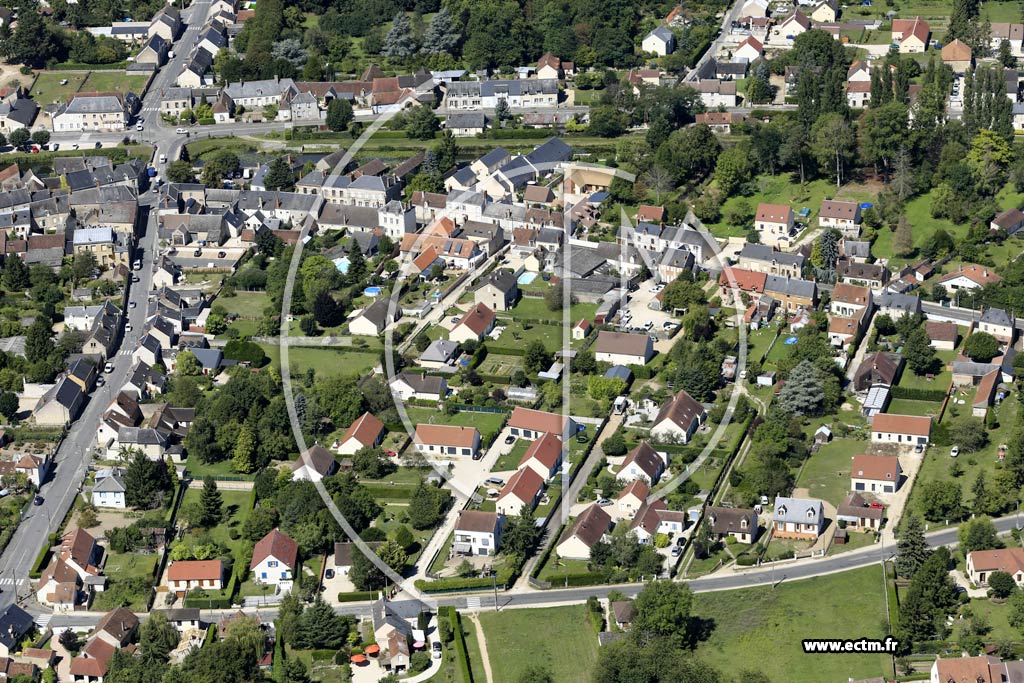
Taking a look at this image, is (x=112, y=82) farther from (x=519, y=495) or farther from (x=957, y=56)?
(x=519, y=495)

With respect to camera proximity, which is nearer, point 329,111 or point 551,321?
point 551,321

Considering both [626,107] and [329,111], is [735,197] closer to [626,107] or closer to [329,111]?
[626,107]

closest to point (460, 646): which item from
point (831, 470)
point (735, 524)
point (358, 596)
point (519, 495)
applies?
point (358, 596)

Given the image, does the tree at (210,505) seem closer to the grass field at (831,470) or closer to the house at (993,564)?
the grass field at (831,470)

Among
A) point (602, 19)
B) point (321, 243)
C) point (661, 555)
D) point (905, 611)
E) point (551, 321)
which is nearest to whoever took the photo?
point (905, 611)

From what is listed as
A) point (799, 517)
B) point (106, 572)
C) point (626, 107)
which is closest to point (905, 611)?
point (799, 517)

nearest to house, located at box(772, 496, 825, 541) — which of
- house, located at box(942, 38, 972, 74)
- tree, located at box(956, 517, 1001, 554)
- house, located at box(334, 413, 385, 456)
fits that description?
tree, located at box(956, 517, 1001, 554)

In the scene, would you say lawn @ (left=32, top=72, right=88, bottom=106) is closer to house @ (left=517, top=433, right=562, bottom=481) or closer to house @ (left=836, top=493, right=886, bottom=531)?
house @ (left=517, top=433, right=562, bottom=481)
